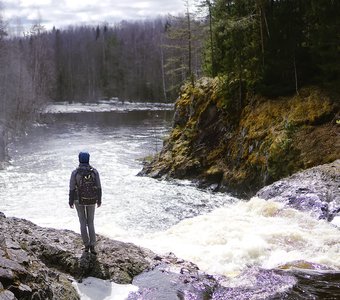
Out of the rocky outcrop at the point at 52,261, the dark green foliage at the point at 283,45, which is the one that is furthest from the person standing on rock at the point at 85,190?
the dark green foliage at the point at 283,45

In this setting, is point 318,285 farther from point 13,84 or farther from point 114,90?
point 114,90

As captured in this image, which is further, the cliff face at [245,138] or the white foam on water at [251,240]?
the cliff face at [245,138]

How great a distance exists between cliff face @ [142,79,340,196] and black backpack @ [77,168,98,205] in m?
9.97

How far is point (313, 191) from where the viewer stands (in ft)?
45.3

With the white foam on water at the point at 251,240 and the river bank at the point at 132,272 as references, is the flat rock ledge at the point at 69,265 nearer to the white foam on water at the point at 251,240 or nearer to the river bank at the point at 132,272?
the river bank at the point at 132,272

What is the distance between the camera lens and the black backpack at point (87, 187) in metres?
8.86

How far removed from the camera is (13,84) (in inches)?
1919

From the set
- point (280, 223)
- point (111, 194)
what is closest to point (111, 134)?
point (111, 194)

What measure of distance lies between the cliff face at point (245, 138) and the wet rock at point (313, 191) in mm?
1596

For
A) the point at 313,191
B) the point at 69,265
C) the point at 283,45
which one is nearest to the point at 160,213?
the point at 313,191

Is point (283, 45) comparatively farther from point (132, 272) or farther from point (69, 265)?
point (69, 265)

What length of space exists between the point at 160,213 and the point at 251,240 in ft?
21.0

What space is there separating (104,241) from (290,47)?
14310mm

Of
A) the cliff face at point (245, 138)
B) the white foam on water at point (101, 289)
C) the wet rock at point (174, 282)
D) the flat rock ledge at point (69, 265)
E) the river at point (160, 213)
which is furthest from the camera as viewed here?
the cliff face at point (245, 138)
